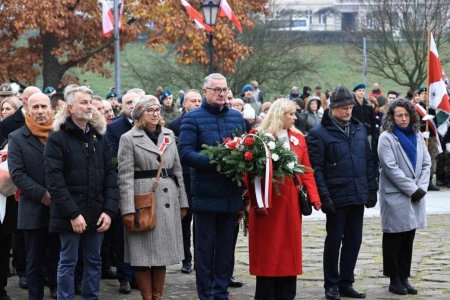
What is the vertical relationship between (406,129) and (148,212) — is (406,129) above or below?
above

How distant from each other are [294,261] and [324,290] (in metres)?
1.05

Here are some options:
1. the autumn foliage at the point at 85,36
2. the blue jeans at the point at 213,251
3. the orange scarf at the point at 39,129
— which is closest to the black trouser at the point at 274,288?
the blue jeans at the point at 213,251

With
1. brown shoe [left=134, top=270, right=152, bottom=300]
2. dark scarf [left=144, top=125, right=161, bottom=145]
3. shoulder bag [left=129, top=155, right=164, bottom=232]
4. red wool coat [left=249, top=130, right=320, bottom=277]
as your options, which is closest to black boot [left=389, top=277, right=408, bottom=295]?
red wool coat [left=249, top=130, right=320, bottom=277]

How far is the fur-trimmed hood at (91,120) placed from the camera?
9.73 meters

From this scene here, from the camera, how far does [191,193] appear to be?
417 inches

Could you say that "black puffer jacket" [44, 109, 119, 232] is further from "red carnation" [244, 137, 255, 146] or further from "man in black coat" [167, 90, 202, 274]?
Answer: "man in black coat" [167, 90, 202, 274]

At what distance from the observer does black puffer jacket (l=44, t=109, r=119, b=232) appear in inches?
374

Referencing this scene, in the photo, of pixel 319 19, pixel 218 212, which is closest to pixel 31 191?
pixel 218 212

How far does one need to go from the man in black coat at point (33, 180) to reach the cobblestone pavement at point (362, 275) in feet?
3.38

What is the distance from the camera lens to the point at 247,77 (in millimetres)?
40406

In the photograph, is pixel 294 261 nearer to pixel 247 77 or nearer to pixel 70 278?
pixel 70 278

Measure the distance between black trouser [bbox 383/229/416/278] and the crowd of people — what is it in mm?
13

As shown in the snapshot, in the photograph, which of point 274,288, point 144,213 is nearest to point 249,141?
point 144,213

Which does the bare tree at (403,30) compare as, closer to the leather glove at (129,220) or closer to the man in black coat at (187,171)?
the man in black coat at (187,171)
